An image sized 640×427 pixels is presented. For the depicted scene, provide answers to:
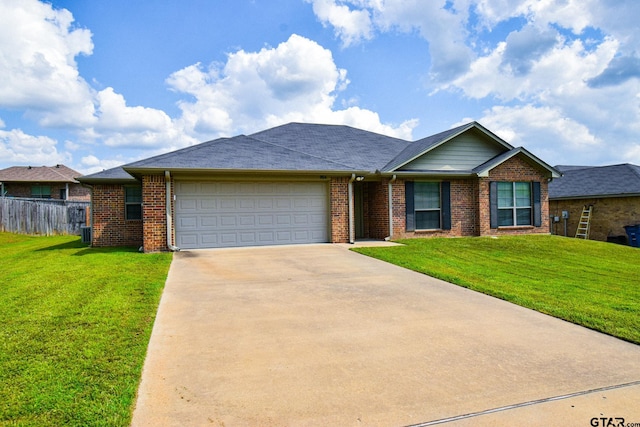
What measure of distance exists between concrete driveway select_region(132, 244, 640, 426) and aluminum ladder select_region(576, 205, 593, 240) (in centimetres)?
1721

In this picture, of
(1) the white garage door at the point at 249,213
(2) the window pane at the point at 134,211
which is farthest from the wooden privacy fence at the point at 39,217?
(1) the white garage door at the point at 249,213

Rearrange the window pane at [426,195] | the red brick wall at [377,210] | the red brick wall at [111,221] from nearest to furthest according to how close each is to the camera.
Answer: the red brick wall at [111,221] → the red brick wall at [377,210] → the window pane at [426,195]

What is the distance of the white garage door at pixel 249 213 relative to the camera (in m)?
12.2

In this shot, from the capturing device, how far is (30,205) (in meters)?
20.8

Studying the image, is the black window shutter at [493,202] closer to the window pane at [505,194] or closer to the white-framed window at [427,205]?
the window pane at [505,194]

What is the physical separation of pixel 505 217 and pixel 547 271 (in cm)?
652

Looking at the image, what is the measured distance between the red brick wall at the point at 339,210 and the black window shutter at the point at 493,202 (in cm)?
589

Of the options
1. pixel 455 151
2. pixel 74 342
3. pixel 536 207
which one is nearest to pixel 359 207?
pixel 455 151

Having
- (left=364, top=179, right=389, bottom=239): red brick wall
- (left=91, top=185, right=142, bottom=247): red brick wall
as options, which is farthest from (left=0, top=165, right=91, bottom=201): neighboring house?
(left=364, top=179, right=389, bottom=239): red brick wall

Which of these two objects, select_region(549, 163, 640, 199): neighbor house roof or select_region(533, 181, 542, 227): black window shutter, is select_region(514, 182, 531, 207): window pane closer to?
select_region(533, 181, 542, 227): black window shutter

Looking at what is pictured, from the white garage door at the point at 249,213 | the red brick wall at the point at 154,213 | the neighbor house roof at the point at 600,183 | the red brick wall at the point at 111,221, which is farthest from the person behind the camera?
the neighbor house roof at the point at 600,183

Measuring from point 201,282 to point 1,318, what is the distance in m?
3.08

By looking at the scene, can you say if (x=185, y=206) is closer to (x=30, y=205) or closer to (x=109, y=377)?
(x=109, y=377)

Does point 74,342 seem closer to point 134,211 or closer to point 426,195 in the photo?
point 134,211
